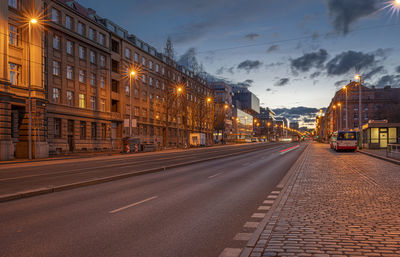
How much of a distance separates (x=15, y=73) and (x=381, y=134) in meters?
41.6

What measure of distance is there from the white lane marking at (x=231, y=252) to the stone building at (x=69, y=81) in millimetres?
27888

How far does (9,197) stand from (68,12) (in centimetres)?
3569

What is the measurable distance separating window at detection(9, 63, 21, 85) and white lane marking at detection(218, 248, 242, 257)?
103 feet

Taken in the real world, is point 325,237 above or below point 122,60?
below

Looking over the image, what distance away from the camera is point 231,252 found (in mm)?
4934

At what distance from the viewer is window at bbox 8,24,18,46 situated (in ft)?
98.6

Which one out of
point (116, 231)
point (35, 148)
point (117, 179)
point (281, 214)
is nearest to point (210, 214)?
point (281, 214)

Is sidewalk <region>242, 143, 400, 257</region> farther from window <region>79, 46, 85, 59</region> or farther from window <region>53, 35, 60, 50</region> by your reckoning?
window <region>79, 46, 85, 59</region>

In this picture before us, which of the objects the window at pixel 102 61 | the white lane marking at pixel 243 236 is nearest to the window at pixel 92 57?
the window at pixel 102 61

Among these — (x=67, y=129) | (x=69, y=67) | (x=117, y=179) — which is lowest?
(x=117, y=179)

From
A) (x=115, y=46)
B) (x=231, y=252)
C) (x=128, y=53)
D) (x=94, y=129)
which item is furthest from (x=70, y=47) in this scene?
(x=231, y=252)

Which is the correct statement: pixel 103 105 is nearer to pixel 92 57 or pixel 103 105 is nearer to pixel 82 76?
pixel 82 76

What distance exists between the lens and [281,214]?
724 centimetres

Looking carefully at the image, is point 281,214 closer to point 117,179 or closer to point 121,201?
point 121,201
